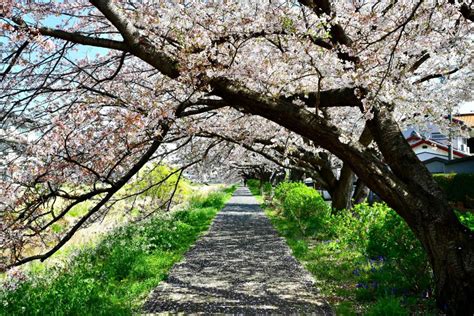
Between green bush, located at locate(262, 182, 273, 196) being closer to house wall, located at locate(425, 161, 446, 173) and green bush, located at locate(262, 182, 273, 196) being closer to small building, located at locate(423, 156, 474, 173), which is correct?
house wall, located at locate(425, 161, 446, 173)

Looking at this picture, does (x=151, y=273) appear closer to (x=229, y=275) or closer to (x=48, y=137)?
(x=229, y=275)

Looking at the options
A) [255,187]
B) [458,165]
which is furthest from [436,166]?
[255,187]

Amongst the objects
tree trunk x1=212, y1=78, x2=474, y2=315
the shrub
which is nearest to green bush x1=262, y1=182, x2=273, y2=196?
the shrub

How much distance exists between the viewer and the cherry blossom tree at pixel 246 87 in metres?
4.05

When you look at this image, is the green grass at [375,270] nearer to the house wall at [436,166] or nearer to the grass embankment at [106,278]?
the grass embankment at [106,278]

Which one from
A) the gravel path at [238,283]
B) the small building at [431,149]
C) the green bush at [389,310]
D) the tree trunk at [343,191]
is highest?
the small building at [431,149]

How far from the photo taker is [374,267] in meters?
6.72

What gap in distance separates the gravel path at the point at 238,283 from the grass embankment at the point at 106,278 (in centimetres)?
36

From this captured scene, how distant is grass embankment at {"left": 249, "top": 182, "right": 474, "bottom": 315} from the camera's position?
17.2 feet

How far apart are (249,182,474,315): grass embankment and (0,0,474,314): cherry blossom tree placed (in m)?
0.79

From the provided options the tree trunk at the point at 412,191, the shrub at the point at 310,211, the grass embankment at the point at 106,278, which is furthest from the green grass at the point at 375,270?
the shrub at the point at 310,211

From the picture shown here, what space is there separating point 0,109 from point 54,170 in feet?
5.02

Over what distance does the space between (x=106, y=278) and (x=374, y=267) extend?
4465 millimetres

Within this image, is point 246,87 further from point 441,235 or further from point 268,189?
point 268,189
